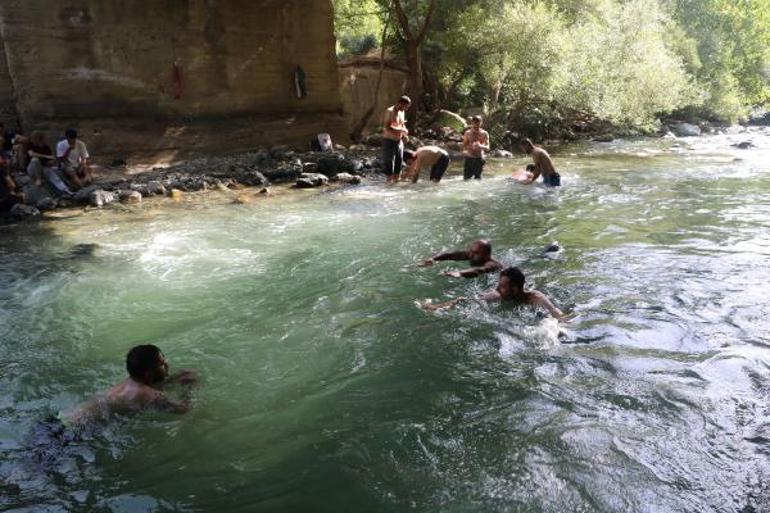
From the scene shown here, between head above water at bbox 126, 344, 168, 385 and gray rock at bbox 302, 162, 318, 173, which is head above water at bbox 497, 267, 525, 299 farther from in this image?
gray rock at bbox 302, 162, 318, 173

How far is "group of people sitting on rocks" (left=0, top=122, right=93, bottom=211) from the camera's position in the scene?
12.6 m

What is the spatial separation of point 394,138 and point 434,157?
3.34 ft

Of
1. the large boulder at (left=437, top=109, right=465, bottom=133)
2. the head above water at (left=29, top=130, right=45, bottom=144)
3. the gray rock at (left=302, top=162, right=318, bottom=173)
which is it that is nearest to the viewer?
the head above water at (left=29, top=130, right=45, bottom=144)

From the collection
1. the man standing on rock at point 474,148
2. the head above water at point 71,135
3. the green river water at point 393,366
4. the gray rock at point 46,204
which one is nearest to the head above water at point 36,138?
the head above water at point 71,135

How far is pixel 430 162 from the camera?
1455cm

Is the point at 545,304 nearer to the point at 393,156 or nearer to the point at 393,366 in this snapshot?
the point at 393,366

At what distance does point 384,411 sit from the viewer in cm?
461

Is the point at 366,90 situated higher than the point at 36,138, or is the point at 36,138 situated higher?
the point at 366,90

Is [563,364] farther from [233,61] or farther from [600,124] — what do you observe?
[600,124]

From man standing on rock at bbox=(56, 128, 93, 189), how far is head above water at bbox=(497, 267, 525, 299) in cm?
1022

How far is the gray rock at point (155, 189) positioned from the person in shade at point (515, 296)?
8685 millimetres

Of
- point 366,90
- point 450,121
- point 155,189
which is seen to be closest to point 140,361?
point 155,189

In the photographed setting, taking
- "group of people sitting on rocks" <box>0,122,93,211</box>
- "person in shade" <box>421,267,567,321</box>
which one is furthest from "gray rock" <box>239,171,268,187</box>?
"person in shade" <box>421,267,567,321</box>

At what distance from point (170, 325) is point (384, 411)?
2842 millimetres
